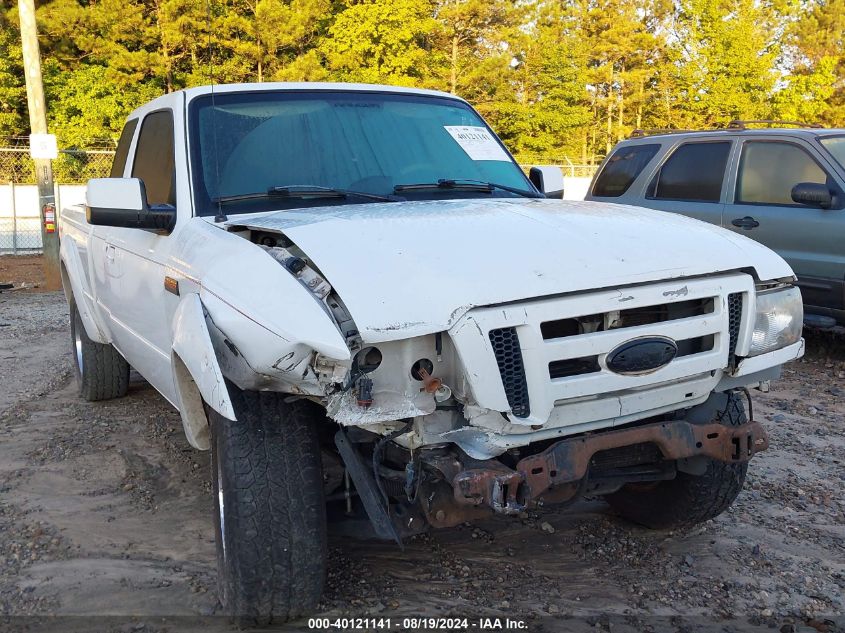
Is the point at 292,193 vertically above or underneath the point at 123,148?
underneath

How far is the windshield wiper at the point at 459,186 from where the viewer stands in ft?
12.1

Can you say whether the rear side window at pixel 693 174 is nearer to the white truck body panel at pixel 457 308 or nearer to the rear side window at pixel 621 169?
the rear side window at pixel 621 169

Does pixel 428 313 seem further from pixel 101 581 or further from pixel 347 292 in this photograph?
pixel 101 581

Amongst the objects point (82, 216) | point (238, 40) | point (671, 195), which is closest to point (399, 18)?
point (238, 40)

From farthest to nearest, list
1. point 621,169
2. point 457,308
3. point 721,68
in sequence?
point 721,68 < point 621,169 < point 457,308

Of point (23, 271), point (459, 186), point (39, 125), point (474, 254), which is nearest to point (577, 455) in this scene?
point (474, 254)

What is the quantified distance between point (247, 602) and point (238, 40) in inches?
1174

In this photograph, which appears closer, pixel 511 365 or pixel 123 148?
pixel 511 365

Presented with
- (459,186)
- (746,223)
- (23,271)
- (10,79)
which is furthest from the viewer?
(10,79)

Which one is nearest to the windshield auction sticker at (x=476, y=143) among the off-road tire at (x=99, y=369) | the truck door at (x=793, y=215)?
the off-road tire at (x=99, y=369)

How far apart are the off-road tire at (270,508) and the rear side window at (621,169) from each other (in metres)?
6.12

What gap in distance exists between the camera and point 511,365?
2451 mm

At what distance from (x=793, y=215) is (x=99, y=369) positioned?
5431 millimetres

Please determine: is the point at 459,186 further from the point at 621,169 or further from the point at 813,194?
the point at 621,169
